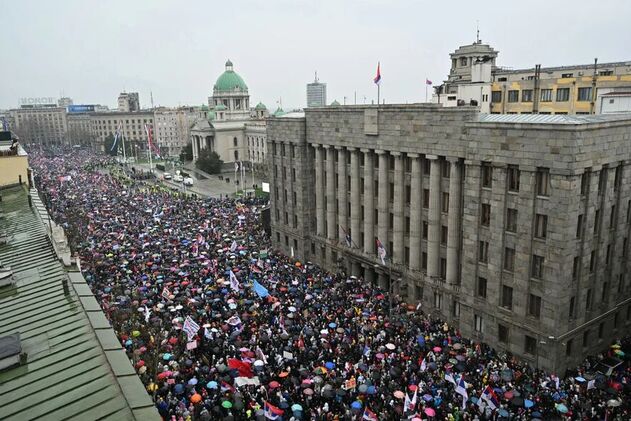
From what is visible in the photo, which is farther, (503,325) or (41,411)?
(503,325)

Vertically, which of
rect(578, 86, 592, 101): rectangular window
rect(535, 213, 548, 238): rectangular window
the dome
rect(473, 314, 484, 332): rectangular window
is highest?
the dome

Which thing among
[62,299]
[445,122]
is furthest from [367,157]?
[62,299]

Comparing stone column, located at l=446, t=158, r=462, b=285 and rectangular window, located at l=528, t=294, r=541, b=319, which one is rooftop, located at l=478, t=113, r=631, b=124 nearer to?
stone column, located at l=446, t=158, r=462, b=285

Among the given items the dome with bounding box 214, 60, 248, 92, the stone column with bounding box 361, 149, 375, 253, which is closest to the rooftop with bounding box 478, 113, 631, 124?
the stone column with bounding box 361, 149, 375, 253

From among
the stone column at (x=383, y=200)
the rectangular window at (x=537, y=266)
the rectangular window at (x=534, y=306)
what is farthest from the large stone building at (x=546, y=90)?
the rectangular window at (x=534, y=306)

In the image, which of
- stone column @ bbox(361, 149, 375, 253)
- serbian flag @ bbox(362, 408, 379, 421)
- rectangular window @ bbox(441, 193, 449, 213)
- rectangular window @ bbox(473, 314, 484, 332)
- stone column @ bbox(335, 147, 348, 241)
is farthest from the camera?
A: stone column @ bbox(335, 147, 348, 241)

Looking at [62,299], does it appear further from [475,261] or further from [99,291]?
[475,261]
